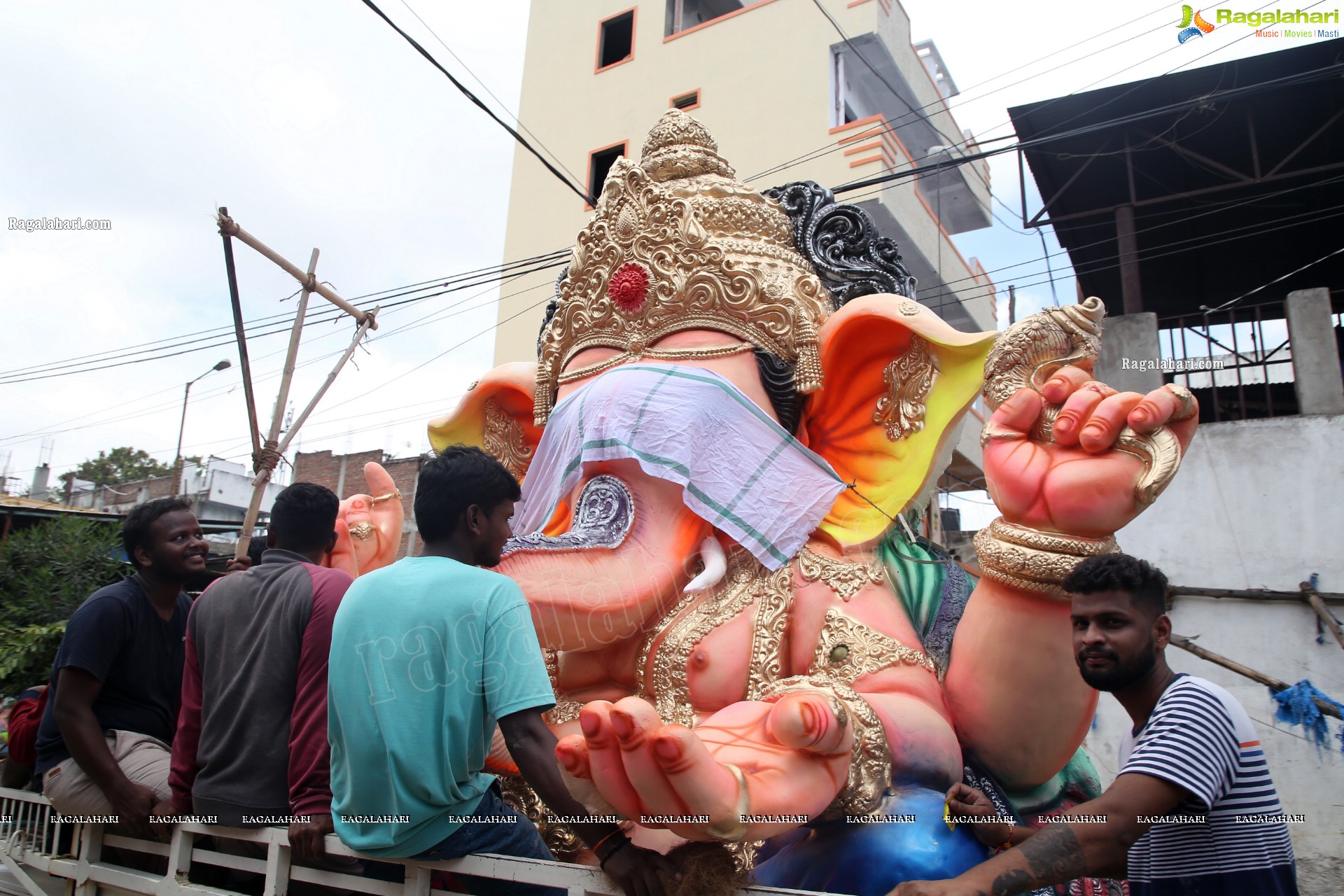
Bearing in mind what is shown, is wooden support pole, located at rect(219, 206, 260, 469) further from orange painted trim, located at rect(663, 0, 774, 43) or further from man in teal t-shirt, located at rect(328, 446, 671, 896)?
orange painted trim, located at rect(663, 0, 774, 43)

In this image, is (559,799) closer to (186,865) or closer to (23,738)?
(186,865)

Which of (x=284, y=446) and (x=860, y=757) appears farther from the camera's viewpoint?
(x=284, y=446)

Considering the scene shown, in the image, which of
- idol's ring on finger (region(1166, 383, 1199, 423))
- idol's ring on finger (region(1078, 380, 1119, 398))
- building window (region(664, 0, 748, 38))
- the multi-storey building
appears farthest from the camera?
building window (region(664, 0, 748, 38))

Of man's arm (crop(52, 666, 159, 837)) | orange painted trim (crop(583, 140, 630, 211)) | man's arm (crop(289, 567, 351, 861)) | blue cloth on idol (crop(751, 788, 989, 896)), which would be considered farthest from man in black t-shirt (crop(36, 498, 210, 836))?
orange painted trim (crop(583, 140, 630, 211))

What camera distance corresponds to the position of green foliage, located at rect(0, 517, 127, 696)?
5516 millimetres

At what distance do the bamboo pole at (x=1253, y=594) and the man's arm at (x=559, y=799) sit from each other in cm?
534

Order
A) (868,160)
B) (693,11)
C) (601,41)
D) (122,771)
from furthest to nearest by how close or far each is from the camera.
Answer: (693,11), (601,41), (868,160), (122,771)

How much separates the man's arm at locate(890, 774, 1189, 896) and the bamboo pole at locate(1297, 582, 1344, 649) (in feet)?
17.4

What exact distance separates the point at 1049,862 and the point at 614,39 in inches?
557

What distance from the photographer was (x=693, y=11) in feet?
46.2

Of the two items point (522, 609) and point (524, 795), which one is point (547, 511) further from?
point (522, 609)

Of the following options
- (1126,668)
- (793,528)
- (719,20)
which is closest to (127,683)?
(793,528)

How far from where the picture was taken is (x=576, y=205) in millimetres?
12969

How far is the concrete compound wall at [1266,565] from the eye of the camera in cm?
580
